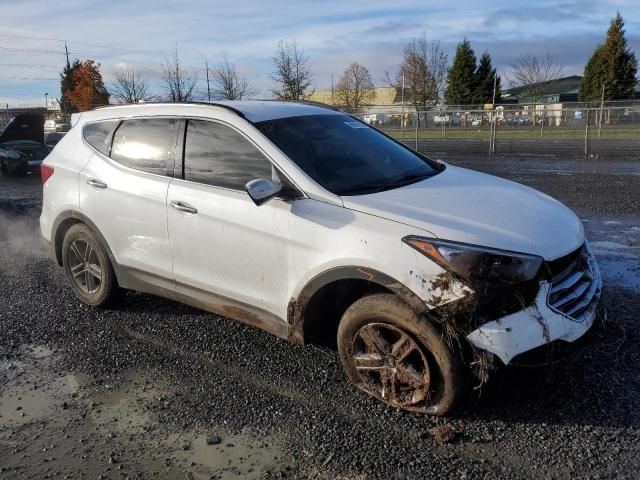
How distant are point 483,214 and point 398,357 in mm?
973

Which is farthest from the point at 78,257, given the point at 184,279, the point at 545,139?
the point at 545,139

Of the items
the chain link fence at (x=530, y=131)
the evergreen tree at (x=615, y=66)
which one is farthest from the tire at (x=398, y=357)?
the evergreen tree at (x=615, y=66)

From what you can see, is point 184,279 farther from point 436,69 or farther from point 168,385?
point 436,69

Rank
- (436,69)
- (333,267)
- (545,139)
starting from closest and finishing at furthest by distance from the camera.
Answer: (333,267) < (545,139) < (436,69)

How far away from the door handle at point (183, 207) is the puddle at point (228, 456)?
1573mm

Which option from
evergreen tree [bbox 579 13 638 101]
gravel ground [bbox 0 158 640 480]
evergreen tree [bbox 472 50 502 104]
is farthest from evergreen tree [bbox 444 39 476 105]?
gravel ground [bbox 0 158 640 480]

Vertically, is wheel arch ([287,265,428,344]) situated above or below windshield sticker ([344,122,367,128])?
below

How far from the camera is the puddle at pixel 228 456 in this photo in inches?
119

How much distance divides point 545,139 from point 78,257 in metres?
24.6

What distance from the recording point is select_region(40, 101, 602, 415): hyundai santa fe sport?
3.11 m

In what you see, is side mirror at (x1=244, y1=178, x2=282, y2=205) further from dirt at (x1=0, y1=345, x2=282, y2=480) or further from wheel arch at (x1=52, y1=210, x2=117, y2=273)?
wheel arch at (x1=52, y1=210, x2=117, y2=273)

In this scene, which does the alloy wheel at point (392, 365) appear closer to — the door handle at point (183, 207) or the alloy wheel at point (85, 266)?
the door handle at point (183, 207)

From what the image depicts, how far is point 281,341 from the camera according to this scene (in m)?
4.59

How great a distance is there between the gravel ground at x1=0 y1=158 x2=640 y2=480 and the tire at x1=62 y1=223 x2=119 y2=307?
0.21 metres
